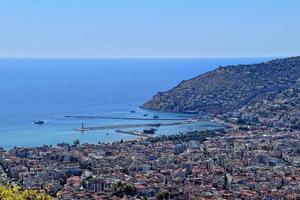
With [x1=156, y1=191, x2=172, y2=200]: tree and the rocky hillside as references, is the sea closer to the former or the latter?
the rocky hillside

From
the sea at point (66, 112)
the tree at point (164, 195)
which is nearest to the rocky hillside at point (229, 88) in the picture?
the sea at point (66, 112)

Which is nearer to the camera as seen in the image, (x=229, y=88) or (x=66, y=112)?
(x=66, y=112)

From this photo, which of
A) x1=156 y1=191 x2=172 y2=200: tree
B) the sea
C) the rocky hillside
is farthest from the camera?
the rocky hillside

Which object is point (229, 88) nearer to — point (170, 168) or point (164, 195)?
point (170, 168)

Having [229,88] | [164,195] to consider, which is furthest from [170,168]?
[229,88]


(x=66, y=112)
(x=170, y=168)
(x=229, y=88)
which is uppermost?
(x=229, y=88)

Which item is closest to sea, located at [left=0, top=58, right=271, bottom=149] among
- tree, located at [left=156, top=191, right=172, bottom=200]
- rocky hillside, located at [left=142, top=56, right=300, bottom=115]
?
rocky hillside, located at [left=142, top=56, right=300, bottom=115]

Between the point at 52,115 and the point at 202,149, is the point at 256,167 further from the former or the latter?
the point at 52,115

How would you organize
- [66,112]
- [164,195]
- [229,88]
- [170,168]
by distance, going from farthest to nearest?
[229,88] → [66,112] → [170,168] → [164,195]

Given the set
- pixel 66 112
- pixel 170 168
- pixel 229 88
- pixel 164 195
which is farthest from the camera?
pixel 229 88
